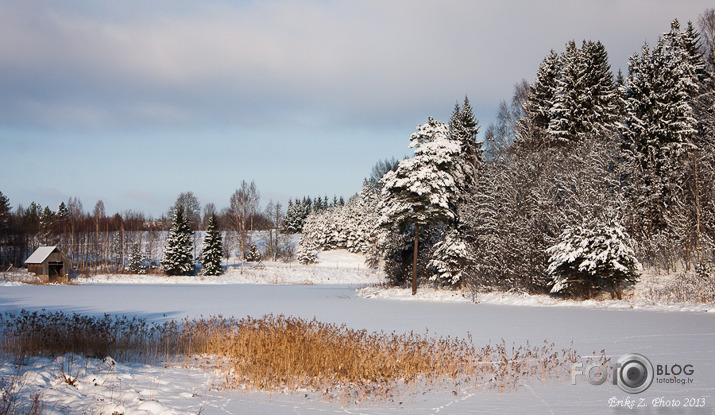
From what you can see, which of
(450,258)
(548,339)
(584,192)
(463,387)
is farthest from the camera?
(450,258)

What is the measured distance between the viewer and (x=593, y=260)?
2711 cm

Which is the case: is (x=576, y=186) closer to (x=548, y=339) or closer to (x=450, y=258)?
(x=450, y=258)

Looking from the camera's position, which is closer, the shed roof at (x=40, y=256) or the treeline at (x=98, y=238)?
the shed roof at (x=40, y=256)

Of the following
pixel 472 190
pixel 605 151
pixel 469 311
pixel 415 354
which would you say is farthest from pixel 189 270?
pixel 415 354

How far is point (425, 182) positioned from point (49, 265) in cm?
4371

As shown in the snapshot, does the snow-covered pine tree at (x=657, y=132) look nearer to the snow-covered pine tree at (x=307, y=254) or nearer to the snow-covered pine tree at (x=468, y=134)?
the snow-covered pine tree at (x=468, y=134)

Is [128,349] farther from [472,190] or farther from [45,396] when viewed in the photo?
[472,190]

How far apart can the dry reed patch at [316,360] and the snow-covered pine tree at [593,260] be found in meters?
16.9

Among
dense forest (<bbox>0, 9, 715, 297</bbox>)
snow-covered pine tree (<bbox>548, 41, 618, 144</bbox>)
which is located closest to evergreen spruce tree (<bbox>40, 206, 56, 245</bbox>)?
dense forest (<bbox>0, 9, 715, 297</bbox>)

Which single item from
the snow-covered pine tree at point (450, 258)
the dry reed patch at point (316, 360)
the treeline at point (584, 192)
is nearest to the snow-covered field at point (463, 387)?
the dry reed patch at point (316, 360)

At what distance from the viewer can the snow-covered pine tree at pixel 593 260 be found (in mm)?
26891

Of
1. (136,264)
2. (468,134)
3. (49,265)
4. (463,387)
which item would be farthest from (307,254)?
(463,387)

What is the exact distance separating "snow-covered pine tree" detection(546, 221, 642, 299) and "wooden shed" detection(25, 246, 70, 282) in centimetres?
4817

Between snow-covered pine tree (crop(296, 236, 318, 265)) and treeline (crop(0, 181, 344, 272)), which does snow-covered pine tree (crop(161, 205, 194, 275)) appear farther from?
snow-covered pine tree (crop(296, 236, 318, 265))
